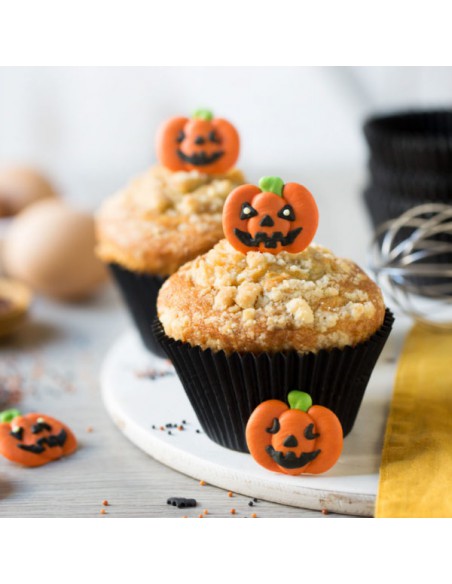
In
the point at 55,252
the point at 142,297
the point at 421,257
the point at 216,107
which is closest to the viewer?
the point at 142,297

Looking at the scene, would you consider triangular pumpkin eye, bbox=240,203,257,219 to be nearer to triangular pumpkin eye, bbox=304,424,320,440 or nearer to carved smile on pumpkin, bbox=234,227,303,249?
carved smile on pumpkin, bbox=234,227,303,249

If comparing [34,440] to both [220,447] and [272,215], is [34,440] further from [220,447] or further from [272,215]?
[272,215]

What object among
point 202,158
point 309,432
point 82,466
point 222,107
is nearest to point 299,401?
point 309,432

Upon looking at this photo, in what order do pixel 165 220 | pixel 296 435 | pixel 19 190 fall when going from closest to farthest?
pixel 296 435 < pixel 165 220 < pixel 19 190

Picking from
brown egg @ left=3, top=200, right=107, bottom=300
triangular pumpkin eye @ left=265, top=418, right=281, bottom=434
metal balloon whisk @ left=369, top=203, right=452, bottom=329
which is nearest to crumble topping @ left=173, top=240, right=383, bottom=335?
triangular pumpkin eye @ left=265, top=418, right=281, bottom=434

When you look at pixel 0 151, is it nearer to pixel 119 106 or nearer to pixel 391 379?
pixel 119 106

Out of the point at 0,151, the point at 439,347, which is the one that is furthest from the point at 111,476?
the point at 0,151
